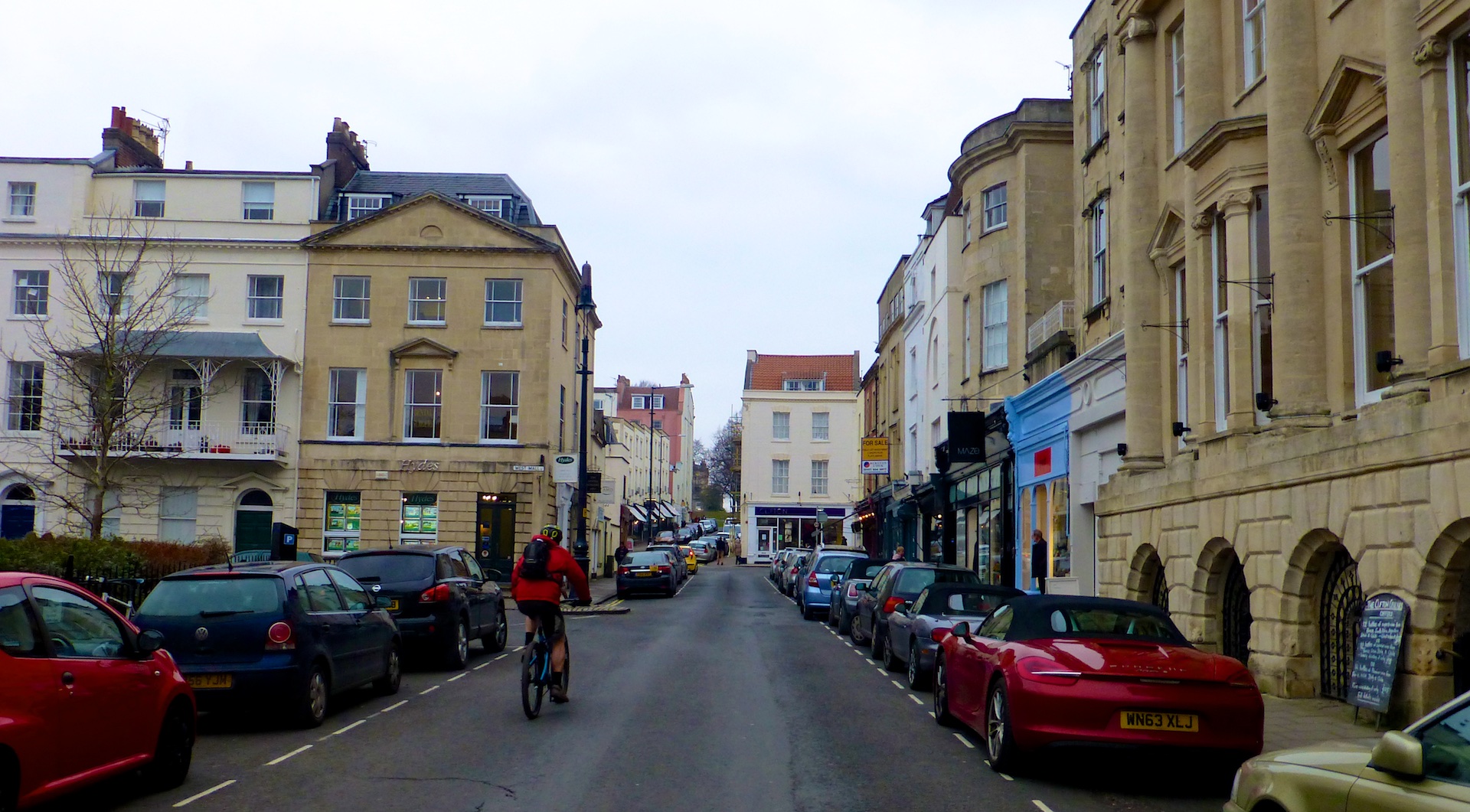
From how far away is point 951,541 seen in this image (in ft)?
120

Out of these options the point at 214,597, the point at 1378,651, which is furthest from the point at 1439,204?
the point at 214,597

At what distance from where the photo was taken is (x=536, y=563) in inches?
464

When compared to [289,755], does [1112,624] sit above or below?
above

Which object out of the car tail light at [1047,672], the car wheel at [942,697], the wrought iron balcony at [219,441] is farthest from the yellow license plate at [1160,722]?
the wrought iron balcony at [219,441]

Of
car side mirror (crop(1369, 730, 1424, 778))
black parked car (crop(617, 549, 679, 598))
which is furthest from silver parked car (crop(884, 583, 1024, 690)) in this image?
black parked car (crop(617, 549, 679, 598))

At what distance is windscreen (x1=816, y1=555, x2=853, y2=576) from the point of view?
27266 mm

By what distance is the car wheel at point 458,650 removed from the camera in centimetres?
1576

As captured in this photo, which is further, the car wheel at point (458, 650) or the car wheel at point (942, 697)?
the car wheel at point (458, 650)

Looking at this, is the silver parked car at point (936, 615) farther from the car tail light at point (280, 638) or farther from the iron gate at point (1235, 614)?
the car tail light at point (280, 638)

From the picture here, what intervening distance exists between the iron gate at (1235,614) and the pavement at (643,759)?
169 inches

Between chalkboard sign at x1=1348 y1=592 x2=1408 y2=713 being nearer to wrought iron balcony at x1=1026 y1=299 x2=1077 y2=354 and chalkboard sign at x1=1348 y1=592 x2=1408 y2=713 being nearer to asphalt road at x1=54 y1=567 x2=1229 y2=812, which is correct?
asphalt road at x1=54 y1=567 x2=1229 y2=812

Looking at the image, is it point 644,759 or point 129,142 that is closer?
point 644,759

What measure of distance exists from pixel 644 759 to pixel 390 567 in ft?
25.4

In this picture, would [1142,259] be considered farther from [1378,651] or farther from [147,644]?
[147,644]
